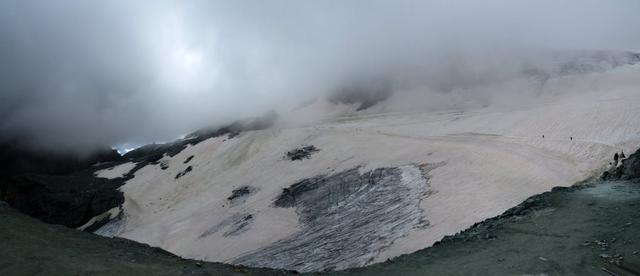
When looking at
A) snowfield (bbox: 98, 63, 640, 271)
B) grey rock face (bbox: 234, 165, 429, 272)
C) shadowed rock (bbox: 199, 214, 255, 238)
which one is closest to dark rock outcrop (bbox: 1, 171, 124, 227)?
snowfield (bbox: 98, 63, 640, 271)

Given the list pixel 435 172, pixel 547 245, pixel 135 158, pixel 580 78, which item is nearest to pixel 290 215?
pixel 435 172

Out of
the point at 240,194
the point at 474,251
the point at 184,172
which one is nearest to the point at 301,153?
the point at 240,194

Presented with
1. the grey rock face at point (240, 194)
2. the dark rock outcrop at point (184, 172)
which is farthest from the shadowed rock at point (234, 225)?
the dark rock outcrop at point (184, 172)

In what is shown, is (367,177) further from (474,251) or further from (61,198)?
(61,198)

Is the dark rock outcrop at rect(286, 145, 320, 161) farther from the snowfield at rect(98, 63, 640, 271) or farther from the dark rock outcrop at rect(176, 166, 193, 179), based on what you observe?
the dark rock outcrop at rect(176, 166, 193, 179)

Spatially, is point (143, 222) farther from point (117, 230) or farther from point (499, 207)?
point (499, 207)

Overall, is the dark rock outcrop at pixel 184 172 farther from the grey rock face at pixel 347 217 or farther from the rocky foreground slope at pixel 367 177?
the grey rock face at pixel 347 217

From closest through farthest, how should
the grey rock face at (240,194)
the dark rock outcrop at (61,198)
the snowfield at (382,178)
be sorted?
the snowfield at (382,178) < the grey rock face at (240,194) < the dark rock outcrop at (61,198)
